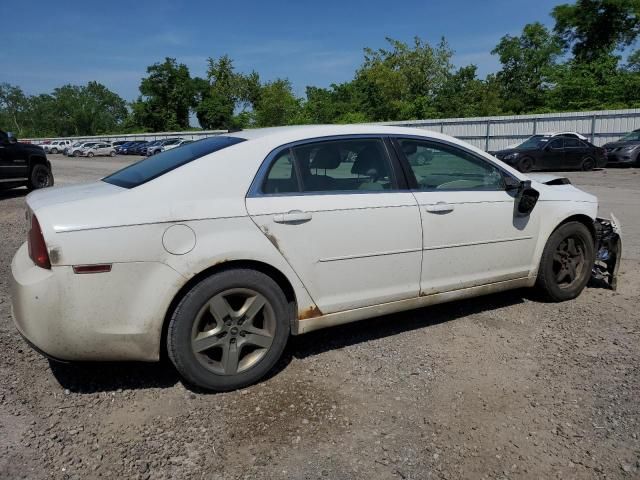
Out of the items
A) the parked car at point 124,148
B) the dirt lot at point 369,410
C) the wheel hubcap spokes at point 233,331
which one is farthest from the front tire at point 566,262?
the parked car at point 124,148

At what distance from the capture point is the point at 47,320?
108 inches

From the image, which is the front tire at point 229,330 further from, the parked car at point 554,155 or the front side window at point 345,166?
the parked car at point 554,155

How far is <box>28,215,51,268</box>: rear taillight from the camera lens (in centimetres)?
273

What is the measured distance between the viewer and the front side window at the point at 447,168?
12.5ft

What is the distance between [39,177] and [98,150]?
40803mm

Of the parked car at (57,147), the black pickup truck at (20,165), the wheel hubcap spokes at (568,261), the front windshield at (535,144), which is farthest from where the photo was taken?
the parked car at (57,147)

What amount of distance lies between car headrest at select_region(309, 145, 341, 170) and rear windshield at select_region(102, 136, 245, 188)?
496 millimetres

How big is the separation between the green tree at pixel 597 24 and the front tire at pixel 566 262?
1903 inches

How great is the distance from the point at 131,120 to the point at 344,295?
85.1 meters

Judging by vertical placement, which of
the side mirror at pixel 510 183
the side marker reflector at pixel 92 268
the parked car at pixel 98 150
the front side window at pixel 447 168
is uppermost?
the front side window at pixel 447 168

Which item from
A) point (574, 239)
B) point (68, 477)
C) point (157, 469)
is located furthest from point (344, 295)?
point (574, 239)

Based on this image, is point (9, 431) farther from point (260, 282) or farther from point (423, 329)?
point (423, 329)

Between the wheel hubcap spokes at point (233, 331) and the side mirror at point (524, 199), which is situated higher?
the side mirror at point (524, 199)

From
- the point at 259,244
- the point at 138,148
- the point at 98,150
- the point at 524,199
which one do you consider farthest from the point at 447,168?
the point at 98,150
